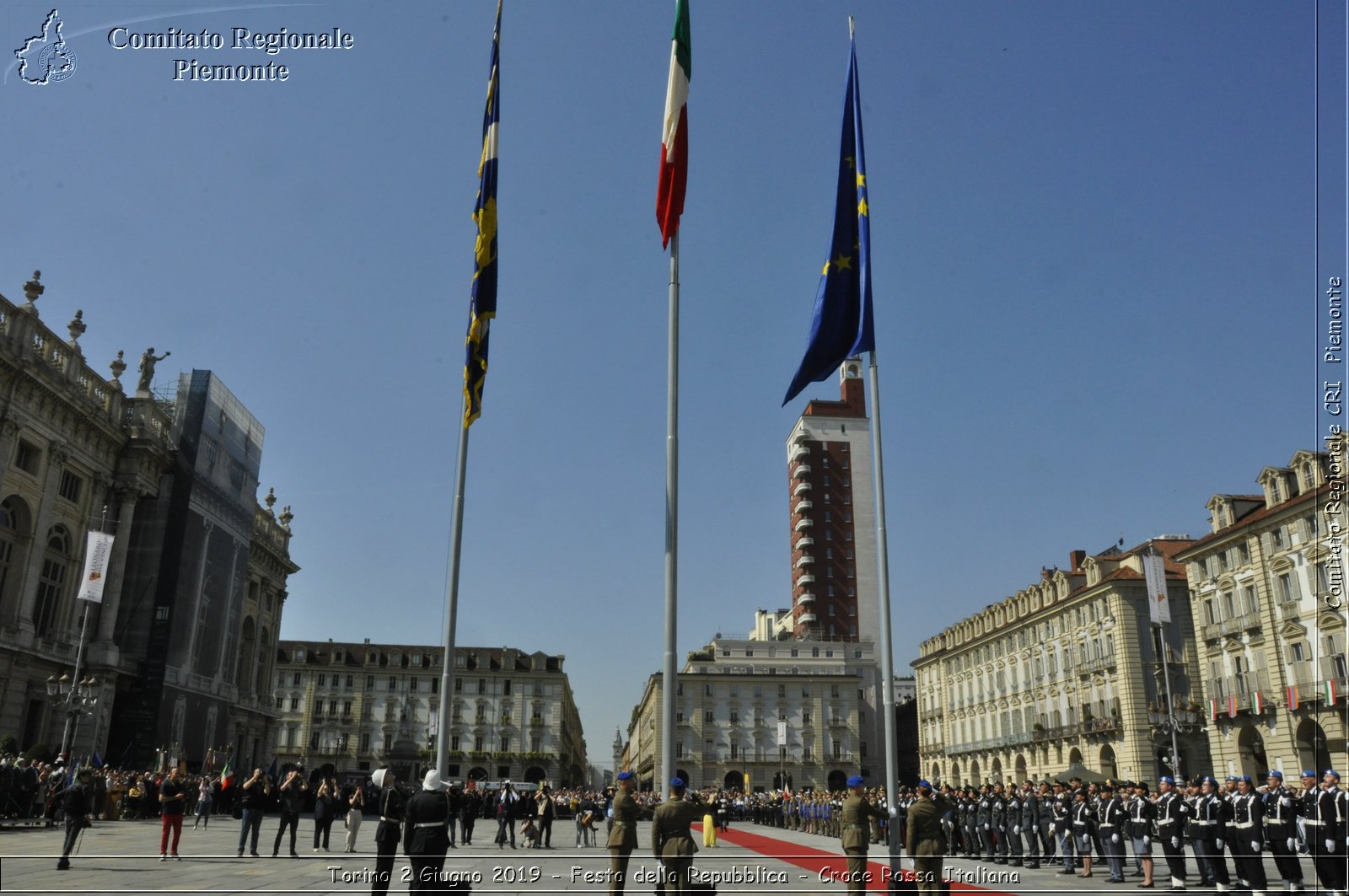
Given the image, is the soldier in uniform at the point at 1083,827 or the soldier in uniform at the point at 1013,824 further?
the soldier in uniform at the point at 1013,824

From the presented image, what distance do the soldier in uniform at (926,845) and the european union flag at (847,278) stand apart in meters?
6.15

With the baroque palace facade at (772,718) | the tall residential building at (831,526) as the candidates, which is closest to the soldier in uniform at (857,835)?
the baroque palace facade at (772,718)

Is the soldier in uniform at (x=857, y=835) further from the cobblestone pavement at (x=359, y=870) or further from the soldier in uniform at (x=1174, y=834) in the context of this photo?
the soldier in uniform at (x=1174, y=834)

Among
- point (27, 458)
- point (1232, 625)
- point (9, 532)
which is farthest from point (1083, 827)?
point (27, 458)

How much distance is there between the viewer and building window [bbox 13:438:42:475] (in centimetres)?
3941

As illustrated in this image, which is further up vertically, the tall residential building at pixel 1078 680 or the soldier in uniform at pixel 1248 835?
the tall residential building at pixel 1078 680

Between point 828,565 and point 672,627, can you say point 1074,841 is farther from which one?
point 828,565

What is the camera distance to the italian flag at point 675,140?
44.6 ft

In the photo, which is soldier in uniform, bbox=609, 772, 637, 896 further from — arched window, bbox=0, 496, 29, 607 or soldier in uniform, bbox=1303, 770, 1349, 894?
arched window, bbox=0, 496, 29, 607

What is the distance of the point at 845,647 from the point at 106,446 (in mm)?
74678

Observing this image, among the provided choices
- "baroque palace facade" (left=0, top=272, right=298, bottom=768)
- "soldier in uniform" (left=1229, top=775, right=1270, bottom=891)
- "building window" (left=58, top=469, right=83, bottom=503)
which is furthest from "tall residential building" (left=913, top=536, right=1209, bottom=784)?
"building window" (left=58, top=469, right=83, bottom=503)

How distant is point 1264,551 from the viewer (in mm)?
45438

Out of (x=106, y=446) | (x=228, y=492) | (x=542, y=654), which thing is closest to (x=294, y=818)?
(x=106, y=446)

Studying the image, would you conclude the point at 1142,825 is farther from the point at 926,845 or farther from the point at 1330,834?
the point at 926,845
